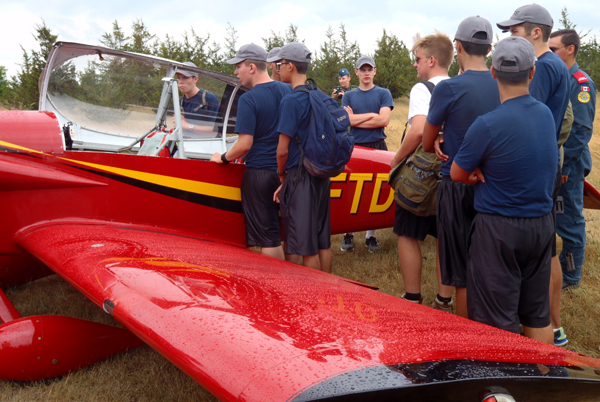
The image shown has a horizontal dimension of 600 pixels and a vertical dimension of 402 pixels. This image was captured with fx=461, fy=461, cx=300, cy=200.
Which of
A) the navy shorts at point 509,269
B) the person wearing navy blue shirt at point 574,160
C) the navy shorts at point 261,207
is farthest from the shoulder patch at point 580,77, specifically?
the navy shorts at point 261,207

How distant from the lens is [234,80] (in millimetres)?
4578

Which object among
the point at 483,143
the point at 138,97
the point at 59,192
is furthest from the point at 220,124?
the point at 483,143

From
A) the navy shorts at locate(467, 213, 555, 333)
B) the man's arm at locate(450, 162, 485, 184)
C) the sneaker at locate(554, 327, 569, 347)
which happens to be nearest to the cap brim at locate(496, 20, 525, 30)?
the man's arm at locate(450, 162, 485, 184)

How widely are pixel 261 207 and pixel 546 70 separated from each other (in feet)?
A: 6.61

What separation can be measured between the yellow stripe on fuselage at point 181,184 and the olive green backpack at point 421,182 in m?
1.33

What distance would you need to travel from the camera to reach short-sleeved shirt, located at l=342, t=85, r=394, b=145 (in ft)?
17.4

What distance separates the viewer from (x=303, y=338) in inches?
54.0

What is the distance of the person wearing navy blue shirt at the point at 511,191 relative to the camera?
78.0 inches

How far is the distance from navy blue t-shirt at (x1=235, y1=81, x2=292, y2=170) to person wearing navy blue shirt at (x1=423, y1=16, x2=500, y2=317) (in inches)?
46.5

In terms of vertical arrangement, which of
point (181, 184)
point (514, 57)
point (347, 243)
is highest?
point (514, 57)

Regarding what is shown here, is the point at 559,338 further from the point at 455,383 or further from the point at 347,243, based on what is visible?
the point at 347,243

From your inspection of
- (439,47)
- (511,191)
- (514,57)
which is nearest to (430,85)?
(439,47)

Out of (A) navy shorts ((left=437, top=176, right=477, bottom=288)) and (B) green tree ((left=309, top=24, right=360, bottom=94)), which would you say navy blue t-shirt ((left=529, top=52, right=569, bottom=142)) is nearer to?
(A) navy shorts ((left=437, top=176, right=477, bottom=288))

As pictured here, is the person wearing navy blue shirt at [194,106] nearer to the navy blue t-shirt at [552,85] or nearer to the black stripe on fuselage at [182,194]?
the black stripe on fuselage at [182,194]
